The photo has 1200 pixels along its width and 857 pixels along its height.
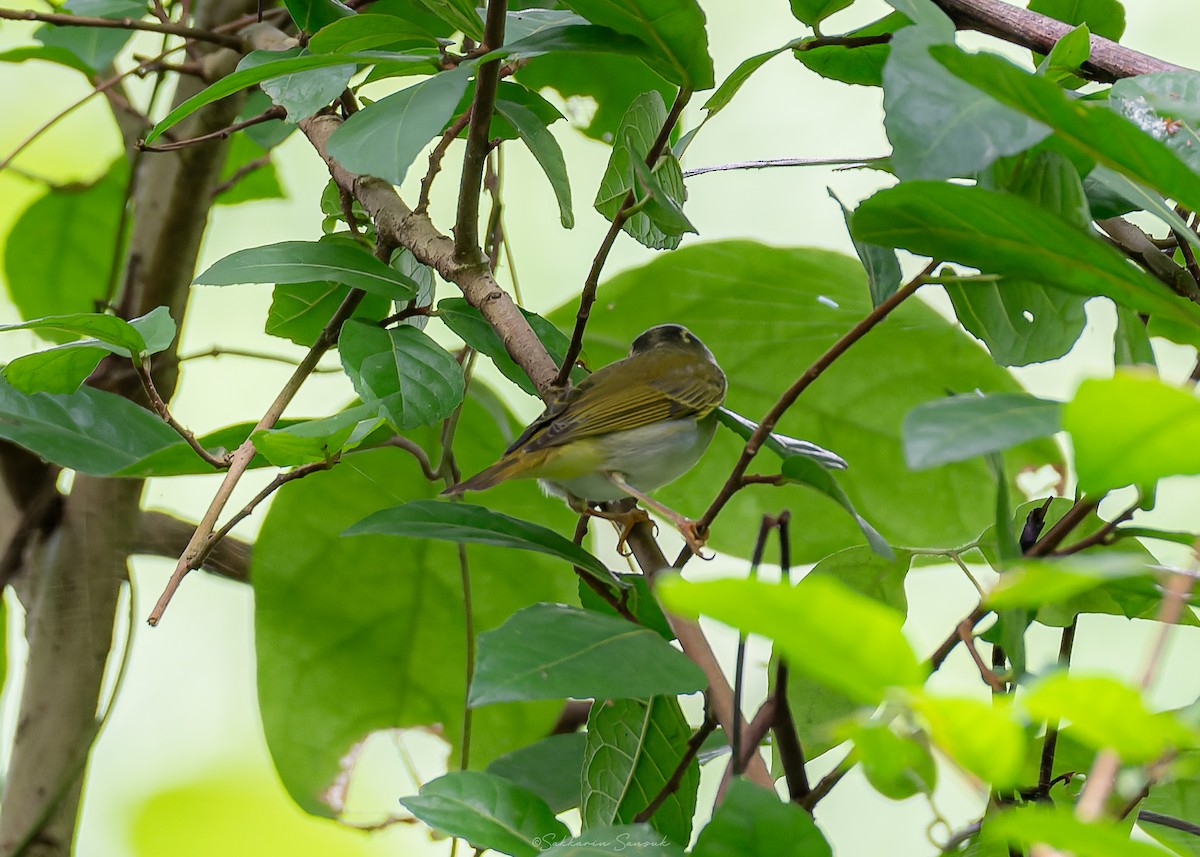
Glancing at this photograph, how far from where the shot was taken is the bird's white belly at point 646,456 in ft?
3.69

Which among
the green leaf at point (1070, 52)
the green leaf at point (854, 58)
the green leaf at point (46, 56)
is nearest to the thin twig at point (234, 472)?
the green leaf at point (854, 58)

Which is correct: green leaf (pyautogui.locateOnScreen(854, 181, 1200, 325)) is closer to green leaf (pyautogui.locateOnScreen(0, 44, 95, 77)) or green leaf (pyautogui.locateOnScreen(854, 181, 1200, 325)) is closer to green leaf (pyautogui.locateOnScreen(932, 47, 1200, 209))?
green leaf (pyautogui.locateOnScreen(932, 47, 1200, 209))

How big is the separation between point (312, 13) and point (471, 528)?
0.46 metres

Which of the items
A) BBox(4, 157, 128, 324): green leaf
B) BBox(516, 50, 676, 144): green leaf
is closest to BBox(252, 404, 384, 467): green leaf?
BBox(516, 50, 676, 144): green leaf

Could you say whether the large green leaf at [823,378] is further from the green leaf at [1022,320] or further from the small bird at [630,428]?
the green leaf at [1022,320]

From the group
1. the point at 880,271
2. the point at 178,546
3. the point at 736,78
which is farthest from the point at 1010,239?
the point at 178,546

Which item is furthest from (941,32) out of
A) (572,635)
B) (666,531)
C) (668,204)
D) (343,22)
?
(666,531)

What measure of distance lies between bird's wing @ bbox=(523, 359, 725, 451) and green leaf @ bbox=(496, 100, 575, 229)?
354mm

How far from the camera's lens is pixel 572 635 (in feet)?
1.62

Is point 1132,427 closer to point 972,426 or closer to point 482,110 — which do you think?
point 972,426

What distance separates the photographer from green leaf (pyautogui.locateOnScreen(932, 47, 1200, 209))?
40cm

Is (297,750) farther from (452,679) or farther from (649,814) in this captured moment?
(649,814)

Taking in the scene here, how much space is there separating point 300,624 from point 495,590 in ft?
0.64

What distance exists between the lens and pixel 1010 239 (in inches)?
17.8
